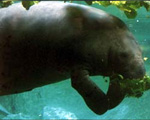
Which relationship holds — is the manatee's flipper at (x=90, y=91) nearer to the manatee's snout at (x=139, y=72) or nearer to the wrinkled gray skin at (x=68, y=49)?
the wrinkled gray skin at (x=68, y=49)

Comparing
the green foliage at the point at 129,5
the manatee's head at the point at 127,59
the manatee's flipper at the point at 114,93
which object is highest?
the green foliage at the point at 129,5

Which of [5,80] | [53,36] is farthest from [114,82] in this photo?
[5,80]

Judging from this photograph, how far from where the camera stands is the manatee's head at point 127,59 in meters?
3.63

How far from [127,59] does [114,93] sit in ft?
1.29

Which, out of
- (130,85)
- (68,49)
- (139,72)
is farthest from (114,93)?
(68,49)

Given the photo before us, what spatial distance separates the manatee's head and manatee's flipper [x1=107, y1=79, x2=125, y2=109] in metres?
0.16

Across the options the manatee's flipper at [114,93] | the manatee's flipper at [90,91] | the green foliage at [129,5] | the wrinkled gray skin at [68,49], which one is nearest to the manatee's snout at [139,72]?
the wrinkled gray skin at [68,49]

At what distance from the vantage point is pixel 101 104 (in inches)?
143

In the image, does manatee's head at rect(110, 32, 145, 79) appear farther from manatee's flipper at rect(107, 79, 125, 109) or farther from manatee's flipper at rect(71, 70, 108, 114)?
manatee's flipper at rect(71, 70, 108, 114)

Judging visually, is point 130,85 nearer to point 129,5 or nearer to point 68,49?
point 68,49

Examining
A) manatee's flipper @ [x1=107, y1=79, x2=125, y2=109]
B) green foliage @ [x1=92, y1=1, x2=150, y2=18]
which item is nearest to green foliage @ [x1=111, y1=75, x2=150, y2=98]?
manatee's flipper @ [x1=107, y1=79, x2=125, y2=109]

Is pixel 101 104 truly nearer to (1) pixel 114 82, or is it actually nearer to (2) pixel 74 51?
(1) pixel 114 82

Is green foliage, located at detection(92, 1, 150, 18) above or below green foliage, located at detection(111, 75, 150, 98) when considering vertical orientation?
above

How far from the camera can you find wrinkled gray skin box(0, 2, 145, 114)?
3.64m
